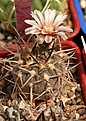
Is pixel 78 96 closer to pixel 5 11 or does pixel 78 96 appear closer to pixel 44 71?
pixel 44 71

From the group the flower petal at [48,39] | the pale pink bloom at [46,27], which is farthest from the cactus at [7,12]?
the flower petal at [48,39]

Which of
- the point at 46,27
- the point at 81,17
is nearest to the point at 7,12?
the point at 46,27

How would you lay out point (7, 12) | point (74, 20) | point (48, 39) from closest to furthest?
1. point (48, 39)
2. point (7, 12)
3. point (74, 20)

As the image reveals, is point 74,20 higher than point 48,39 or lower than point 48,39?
higher

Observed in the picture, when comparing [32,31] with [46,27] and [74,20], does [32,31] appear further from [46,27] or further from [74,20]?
[74,20]

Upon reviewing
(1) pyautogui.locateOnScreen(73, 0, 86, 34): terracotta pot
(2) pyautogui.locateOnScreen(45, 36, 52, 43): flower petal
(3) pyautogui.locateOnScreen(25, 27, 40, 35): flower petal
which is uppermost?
(1) pyautogui.locateOnScreen(73, 0, 86, 34): terracotta pot

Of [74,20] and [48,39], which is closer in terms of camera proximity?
[48,39]

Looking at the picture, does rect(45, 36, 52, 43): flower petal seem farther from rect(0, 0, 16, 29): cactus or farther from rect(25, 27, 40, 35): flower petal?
rect(0, 0, 16, 29): cactus

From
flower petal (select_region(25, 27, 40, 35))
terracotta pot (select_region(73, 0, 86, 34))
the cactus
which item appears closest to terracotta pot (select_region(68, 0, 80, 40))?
terracotta pot (select_region(73, 0, 86, 34))

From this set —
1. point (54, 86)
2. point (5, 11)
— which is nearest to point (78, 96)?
point (54, 86)
